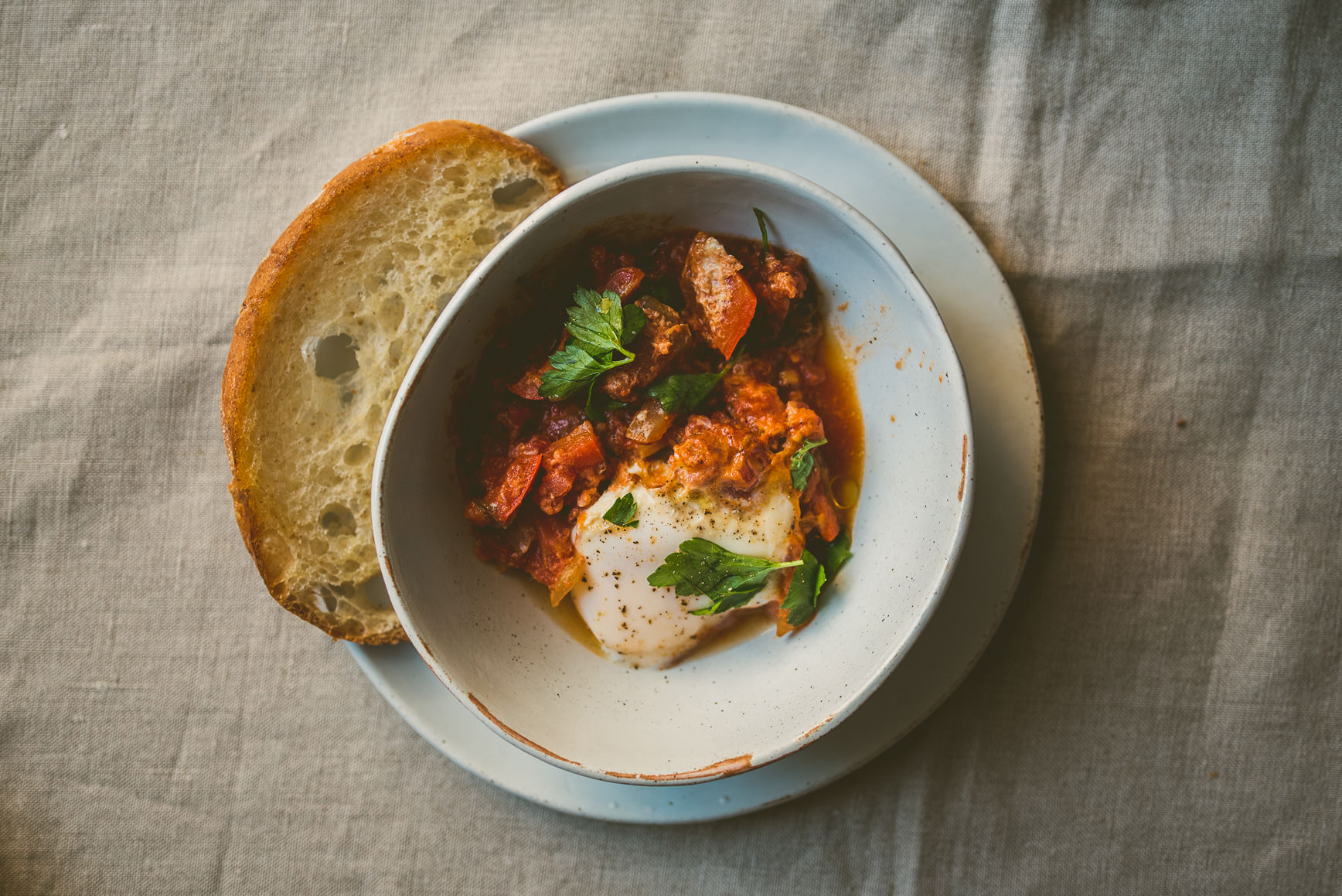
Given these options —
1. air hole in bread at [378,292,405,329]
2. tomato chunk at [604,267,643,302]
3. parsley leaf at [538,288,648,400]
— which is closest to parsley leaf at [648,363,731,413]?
parsley leaf at [538,288,648,400]

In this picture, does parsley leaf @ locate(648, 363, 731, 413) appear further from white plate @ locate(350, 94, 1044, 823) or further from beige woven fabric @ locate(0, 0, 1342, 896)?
beige woven fabric @ locate(0, 0, 1342, 896)

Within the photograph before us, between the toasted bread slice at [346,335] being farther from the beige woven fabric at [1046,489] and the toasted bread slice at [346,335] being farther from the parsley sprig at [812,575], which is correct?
the parsley sprig at [812,575]

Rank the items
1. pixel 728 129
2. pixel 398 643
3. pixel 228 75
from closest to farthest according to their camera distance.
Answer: pixel 728 129 < pixel 398 643 < pixel 228 75

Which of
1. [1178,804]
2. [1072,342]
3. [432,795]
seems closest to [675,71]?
[1072,342]

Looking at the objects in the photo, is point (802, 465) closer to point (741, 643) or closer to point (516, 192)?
point (741, 643)

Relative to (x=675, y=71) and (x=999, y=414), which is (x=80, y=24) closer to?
(x=675, y=71)
